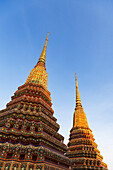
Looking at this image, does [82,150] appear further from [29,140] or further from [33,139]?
[29,140]

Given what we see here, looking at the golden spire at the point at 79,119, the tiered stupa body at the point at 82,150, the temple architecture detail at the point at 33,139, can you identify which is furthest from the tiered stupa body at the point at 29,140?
the golden spire at the point at 79,119

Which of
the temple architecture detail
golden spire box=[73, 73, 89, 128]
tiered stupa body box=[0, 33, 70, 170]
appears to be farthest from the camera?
golden spire box=[73, 73, 89, 128]

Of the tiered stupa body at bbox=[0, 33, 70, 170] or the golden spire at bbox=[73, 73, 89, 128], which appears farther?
the golden spire at bbox=[73, 73, 89, 128]

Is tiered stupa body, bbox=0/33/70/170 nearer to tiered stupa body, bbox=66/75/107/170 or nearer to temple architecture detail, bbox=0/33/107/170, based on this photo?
temple architecture detail, bbox=0/33/107/170

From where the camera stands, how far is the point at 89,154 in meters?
26.5

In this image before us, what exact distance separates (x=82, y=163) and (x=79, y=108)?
660 inches

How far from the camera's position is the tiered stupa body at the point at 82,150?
83.0ft

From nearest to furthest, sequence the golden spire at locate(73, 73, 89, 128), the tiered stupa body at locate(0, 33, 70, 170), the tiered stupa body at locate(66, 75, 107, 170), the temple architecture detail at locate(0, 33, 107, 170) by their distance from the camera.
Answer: the tiered stupa body at locate(0, 33, 70, 170)
the temple architecture detail at locate(0, 33, 107, 170)
the tiered stupa body at locate(66, 75, 107, 170)
the golden spire at locate(73, 73, 89, 128)

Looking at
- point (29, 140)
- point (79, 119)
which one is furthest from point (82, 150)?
point (29, 140)

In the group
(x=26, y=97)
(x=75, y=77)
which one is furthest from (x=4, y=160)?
(x=75, y=77)

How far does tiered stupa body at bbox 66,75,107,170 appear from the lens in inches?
997

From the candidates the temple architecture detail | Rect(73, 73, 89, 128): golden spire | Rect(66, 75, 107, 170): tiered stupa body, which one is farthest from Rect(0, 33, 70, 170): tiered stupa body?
Rect(73, 73, 89, 128): golden spire

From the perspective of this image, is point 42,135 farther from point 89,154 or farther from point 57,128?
point 89,154

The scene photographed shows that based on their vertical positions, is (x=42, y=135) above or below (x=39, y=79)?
below
